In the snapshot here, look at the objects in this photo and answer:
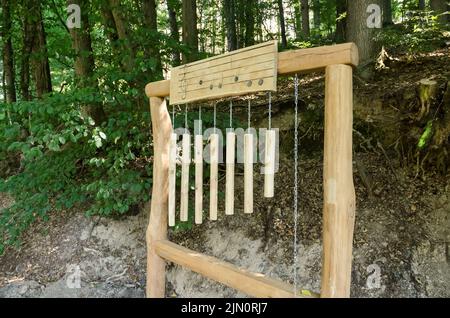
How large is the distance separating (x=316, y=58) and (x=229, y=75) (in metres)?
0.59

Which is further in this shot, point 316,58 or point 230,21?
point 230,21

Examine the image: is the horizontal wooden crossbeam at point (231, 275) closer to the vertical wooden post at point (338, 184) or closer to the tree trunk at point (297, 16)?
the vertical wooden post at point (338, 184)

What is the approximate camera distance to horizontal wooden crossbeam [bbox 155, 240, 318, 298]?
7.16ft

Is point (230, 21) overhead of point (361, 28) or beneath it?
overhead

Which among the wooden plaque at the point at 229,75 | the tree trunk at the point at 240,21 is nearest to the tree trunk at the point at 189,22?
the tree trunk at the point at 240,21

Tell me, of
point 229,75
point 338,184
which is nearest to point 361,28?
point 229,75

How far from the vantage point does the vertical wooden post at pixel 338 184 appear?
6.45ft

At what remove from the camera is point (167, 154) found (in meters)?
3.15

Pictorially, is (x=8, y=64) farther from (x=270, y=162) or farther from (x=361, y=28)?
(x=270, y=162)

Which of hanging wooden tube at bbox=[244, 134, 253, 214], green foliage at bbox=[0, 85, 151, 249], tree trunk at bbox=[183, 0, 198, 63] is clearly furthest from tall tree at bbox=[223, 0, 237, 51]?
hanging wooden tube at bbox=[244, 134, 253, 214]

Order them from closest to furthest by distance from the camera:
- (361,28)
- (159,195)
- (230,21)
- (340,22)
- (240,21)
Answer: (159,195) < (361,28) < (340,22) < (230,21) < (240,21)

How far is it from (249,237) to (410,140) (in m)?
2.00

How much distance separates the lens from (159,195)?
125 inches

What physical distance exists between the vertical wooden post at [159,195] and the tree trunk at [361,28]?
11.3 ft
